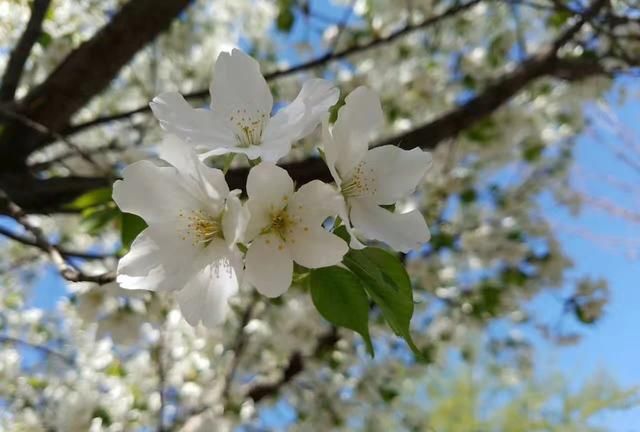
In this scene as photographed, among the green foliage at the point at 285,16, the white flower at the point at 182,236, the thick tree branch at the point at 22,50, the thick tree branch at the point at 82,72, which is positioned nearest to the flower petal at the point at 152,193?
the white flower at the point at 182,236

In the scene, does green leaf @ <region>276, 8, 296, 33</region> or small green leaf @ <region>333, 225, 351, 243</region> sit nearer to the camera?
small green leaf @ <region>333, 225, 351, 243</region>

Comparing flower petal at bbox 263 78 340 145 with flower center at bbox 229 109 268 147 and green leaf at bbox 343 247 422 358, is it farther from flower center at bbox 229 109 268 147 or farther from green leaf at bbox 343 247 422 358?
green leaf at bbox 343 247 422 358

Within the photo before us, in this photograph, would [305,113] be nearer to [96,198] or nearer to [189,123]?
[189,123]

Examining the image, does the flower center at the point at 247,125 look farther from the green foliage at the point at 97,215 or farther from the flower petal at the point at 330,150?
the green foliage at the point at 97,215

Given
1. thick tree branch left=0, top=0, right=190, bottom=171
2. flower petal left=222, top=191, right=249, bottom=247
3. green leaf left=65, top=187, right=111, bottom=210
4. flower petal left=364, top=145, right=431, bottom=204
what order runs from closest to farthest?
flower petal left=222, top=191, right=249, bottom=247 < flower petal left=364, top=145, right=431, bottom=204 < green leaf left=65, top=187, right=111, bottom=210 < thick tree branch left=0, top=0, right=190, bottom=171

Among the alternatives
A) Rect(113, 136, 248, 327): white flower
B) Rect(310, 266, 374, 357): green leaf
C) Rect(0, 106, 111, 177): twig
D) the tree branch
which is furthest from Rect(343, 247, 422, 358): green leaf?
the tree branch


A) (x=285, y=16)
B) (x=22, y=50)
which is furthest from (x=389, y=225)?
(x=285, y=16)
